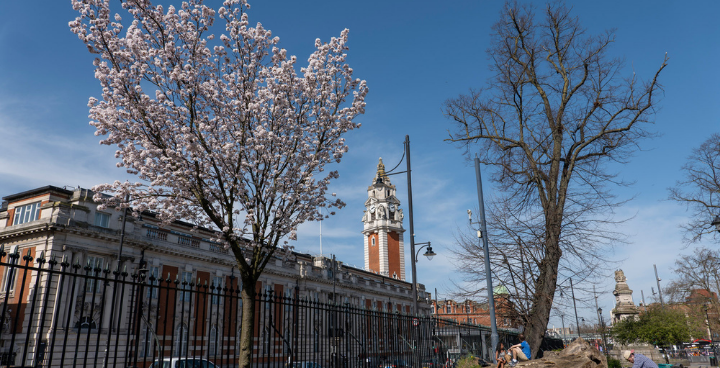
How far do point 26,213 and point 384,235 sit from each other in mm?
68582

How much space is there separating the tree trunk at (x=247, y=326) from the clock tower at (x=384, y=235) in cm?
8249

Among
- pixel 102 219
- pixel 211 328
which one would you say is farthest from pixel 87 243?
pixel 211 328

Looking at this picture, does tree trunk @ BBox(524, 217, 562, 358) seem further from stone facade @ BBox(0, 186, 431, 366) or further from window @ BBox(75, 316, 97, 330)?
window @ BBox(75, 316, 97, 330)

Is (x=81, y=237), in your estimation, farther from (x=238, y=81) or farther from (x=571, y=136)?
(x=571, y=136)

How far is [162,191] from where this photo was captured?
11.2 metres

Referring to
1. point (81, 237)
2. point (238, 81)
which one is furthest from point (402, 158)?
point (81, 237)

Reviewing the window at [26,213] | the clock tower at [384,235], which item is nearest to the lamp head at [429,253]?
the window at [26,213]

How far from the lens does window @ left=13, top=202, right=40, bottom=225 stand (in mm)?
31188

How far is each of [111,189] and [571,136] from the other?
1435 cm

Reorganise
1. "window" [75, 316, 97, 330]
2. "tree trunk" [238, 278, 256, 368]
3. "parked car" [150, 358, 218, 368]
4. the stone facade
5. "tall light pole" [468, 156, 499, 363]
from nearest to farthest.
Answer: "window" [75, 316, 97, 330] < "parked car" [150, 358, 218, 368] < "tree trunk" [238, 278, 256, 368] < "tall light pole" [468, 156, 499, 363] < the stone facade

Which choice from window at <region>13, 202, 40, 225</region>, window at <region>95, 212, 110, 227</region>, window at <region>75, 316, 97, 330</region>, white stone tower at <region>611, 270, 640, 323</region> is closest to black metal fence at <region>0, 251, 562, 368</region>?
window at <region>75, 316, 97, 330</region>

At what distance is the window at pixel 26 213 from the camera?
31.2 metres

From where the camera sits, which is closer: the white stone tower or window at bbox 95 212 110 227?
window at bbox 95 212 110 227

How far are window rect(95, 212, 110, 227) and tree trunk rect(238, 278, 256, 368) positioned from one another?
84.2ft
